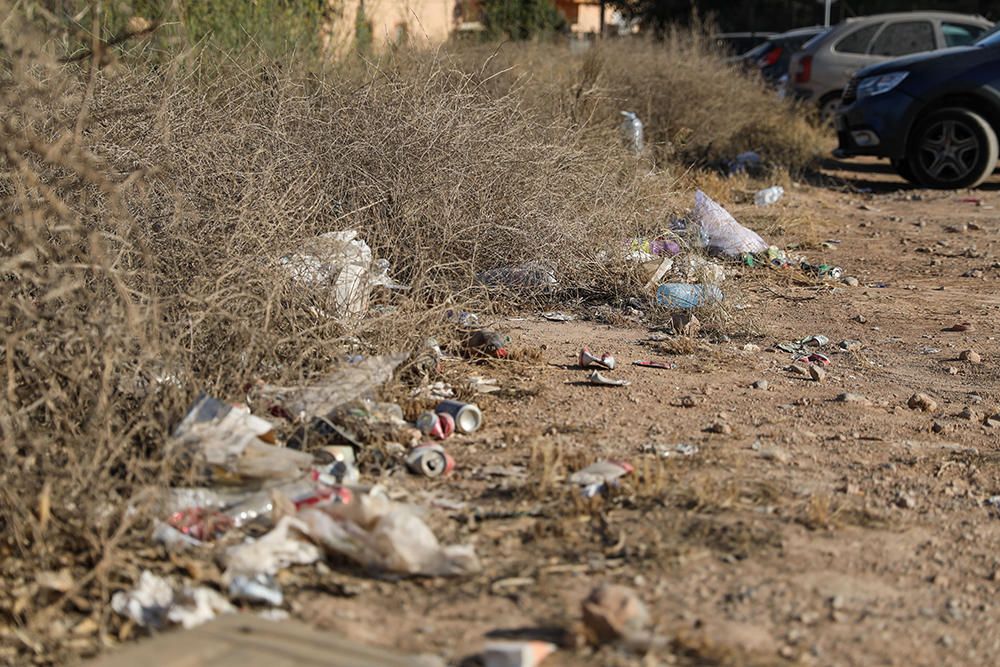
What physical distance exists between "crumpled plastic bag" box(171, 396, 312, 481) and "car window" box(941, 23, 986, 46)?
45.0ft

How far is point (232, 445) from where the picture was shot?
12.2 ft

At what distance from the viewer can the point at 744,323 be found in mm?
6277

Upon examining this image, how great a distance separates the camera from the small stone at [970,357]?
575 cm

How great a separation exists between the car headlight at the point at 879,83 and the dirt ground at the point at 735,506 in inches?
227

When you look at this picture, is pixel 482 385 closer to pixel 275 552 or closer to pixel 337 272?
pixel 337 272

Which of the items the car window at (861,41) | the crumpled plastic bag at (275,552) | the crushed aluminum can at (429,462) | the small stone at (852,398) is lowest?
the small stone at (852,398)

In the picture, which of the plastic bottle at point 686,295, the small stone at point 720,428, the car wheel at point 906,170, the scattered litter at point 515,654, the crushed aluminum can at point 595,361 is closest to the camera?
the scattered litter at point 515,654

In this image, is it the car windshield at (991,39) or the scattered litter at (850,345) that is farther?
the car windshield at (991,39)

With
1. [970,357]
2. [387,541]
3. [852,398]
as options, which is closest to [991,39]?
[970,357]

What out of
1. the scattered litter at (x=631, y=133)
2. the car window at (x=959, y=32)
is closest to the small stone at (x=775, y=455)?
the scattered litter at (x=631, y=133)

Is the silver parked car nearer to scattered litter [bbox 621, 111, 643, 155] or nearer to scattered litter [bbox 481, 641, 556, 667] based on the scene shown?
scattered litter [bbox 621, 111, 643, 155]

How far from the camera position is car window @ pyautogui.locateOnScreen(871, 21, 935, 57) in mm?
15297

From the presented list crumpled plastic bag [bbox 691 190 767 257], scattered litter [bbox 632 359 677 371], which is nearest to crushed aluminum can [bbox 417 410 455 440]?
scattered litter [bbox 632 359 677 371]

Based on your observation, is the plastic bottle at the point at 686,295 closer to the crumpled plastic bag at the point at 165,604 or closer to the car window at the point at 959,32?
the crumpled plastic bag at the point at 165,604
